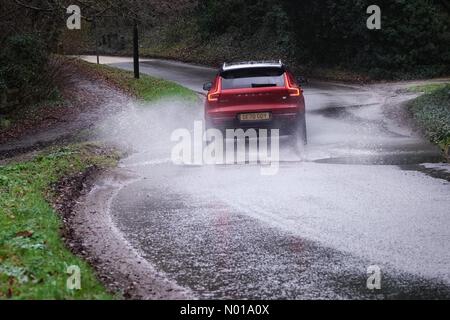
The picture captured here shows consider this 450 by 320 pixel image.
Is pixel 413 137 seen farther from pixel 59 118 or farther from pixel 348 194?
pixel 59 118

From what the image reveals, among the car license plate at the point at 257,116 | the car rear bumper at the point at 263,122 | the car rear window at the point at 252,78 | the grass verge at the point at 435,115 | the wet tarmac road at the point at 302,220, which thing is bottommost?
the wet tarmac road at the point at 302,220

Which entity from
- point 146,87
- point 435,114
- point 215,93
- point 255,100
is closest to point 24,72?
point 146,87

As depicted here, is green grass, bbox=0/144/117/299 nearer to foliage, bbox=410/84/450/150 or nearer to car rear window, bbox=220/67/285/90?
car rear window, bbox=220/67/285/90

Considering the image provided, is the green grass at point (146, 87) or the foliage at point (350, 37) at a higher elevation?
the foliage at point (350, 37)

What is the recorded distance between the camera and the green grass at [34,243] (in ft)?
19.1

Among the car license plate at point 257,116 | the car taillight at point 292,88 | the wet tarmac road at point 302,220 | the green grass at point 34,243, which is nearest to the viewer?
the green grass at point 34,243

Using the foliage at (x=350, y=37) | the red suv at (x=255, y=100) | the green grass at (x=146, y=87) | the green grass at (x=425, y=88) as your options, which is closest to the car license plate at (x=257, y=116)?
the red suv at (x=255, y=100)

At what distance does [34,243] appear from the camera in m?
7.31

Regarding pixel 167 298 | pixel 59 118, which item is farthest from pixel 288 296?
pixel 59 118

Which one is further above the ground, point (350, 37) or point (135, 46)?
point (350, 37)

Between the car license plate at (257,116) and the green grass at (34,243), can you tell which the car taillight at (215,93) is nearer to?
the car license plate at (257,116)

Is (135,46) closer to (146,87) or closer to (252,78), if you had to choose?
(146,87)

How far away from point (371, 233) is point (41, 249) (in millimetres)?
3784

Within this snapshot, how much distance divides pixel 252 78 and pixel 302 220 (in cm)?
560
